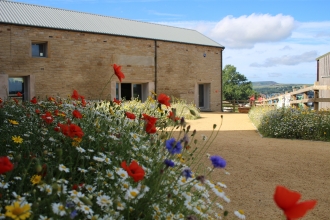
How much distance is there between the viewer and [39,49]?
15125 millimetres

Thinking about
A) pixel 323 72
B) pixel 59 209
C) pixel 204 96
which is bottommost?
pixel 59 209

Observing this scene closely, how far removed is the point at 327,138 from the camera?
8.95 m

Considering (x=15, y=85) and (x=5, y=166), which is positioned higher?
(x=15, y=85)

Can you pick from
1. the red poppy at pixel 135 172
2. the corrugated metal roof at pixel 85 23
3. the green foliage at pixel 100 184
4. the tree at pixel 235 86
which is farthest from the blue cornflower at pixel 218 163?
the tree at pixel 235 86

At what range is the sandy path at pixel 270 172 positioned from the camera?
153 inches

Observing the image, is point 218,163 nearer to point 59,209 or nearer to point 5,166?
point 59,209

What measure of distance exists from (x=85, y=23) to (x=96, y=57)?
2.19 meters

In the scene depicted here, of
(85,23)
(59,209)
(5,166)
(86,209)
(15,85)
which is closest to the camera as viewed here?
(5,166)

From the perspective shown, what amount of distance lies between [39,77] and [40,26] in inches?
90.9

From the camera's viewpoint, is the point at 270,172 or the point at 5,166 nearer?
the point at 5,166

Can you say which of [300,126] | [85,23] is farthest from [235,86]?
[300,126]

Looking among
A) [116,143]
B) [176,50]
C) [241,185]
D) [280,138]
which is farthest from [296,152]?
[176,50]

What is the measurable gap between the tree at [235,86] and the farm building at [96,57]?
2357 centimetres

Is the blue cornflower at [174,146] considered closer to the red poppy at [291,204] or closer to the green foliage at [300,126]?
the red poppy at [291,204]
